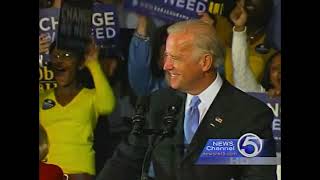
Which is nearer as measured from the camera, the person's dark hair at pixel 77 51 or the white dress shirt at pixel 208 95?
the person's dark hair at pixel 77 51

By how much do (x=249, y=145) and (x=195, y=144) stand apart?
39 centimetres

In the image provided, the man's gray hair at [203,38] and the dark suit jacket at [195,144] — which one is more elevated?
the man's gray hair at [203,38]

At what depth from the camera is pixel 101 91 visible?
14.4ft

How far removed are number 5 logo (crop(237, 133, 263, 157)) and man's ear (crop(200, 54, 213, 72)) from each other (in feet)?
1.82

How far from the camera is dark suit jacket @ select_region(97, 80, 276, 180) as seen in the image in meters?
4.43

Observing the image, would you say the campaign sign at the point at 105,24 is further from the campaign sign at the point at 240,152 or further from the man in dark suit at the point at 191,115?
the campaign sign at the point at 240,152

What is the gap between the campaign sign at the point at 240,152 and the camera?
A: 14.7ft

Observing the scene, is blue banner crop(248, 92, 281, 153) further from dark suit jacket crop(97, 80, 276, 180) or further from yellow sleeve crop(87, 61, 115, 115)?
yellow sleeve crop(87, 61, 115, 115)

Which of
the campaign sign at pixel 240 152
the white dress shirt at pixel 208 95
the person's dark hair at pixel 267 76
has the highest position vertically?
the person's dark hair at pixel 267 76

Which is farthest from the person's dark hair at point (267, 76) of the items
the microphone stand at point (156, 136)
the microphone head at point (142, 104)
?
the microphone head at point (142, 104)

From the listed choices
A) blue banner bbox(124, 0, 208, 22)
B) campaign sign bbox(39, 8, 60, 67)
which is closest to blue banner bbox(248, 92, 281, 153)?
blue banner bbox(124, 0, 208, 22)

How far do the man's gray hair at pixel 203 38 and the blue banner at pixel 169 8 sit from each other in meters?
0.06

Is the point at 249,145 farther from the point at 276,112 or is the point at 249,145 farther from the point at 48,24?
the point at 48,24
